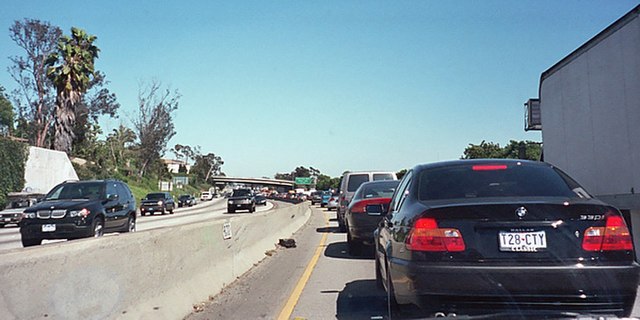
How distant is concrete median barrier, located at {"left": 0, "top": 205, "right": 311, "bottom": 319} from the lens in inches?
152

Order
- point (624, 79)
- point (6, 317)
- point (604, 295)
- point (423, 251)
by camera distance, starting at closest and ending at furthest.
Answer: point (6, 317) < point (604, 295) < point (423, 251) < point (624, 79)

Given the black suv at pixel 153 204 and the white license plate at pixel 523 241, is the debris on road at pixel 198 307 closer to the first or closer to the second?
the white license plate at pixel 523 241

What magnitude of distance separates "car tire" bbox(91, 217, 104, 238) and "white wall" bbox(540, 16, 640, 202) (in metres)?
11.0

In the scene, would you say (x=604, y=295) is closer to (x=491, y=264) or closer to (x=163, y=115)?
(x=491, y=264)

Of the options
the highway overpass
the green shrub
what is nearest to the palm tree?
the green shrub

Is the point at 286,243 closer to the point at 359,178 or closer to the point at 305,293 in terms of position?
the point at 359,178

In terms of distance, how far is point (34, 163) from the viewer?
3997 cm

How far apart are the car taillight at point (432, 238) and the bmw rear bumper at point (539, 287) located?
6.8 inches

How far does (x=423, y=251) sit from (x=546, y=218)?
997 mm

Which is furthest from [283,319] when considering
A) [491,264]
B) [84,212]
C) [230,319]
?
[84,212]

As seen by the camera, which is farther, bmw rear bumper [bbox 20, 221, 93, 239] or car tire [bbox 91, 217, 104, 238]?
car tire [bbox 91, 217, 104, 238]

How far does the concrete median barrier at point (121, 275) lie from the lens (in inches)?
152

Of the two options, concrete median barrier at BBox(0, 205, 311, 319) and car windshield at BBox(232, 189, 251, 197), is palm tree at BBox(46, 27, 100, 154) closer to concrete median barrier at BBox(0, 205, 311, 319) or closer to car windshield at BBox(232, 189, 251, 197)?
car windshield at BBox(232, 189, 251, 197)

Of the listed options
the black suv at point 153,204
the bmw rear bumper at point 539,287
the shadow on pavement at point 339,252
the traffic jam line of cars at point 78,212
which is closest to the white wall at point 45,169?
the black suv at point 153,204
